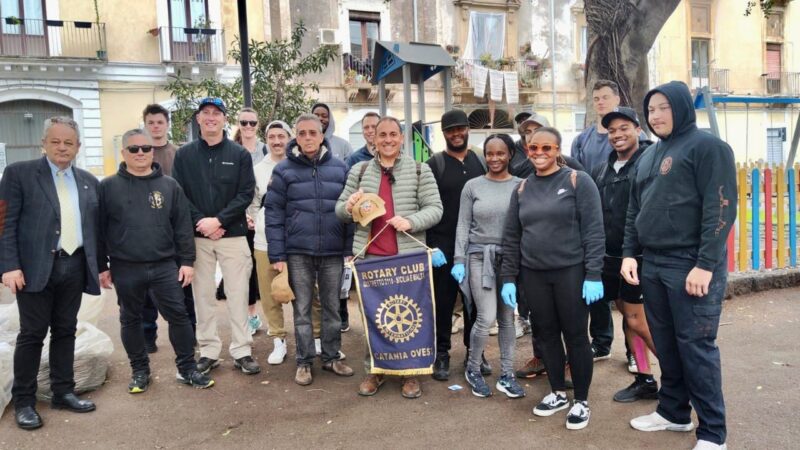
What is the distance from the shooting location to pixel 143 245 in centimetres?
438

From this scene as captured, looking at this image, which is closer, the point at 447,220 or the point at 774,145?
the point at 447,220

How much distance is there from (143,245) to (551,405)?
2.95 metres

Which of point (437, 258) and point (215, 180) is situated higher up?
point (215, 180)

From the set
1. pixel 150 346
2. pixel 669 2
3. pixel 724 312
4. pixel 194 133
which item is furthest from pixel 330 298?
pixel 194 133

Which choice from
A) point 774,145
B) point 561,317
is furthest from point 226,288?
point 774,145

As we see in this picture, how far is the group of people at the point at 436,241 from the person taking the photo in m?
3.44

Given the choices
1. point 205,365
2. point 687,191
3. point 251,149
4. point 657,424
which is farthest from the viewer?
point 251,149

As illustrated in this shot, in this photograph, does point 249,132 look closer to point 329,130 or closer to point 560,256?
point 329,130

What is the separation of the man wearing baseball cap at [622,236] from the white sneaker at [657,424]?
415 mm

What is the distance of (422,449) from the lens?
11.8ft

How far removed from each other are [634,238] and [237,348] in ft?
10.1

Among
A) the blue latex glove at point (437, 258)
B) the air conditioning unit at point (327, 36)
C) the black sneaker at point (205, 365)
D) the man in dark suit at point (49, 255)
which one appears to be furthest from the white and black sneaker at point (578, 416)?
the air conditioning unit at point (327, 36)

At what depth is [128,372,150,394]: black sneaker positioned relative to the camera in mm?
4547

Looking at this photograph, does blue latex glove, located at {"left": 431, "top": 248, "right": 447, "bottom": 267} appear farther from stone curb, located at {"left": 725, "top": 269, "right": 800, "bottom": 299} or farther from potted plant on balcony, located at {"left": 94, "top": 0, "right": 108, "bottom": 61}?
potted plant on balcony, located at {"left": 94, "top": 0, "right": 108, "bottom": 61}
